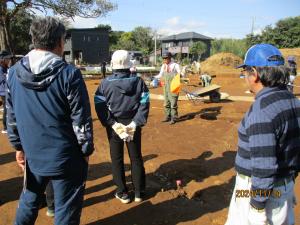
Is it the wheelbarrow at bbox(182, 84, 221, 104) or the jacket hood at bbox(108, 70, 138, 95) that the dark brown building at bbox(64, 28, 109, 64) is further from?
the jacket hood at bbox(108, 70, 138, 95)

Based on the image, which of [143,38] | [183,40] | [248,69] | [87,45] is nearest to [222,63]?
[87,45]

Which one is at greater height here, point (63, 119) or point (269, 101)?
point (269, 101)

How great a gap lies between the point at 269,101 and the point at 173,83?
676 centimetres

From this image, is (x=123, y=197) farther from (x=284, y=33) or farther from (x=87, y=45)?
(x=87, y=45)

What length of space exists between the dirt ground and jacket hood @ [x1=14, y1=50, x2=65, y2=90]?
193 centimetres

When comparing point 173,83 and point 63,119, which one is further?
point 173,83

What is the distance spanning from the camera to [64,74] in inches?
97.7

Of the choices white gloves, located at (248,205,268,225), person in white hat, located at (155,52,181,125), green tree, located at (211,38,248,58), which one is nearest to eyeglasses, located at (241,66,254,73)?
white gloves, located at (248,205,268,225)

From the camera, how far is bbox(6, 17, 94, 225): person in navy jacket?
2475mm

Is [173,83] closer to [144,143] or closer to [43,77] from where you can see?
[144,143]

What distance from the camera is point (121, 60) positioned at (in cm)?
392

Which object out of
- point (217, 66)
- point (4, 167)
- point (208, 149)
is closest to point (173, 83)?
point (208, 149)

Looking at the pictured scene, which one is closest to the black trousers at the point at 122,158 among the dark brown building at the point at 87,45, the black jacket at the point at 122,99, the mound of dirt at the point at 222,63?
the black jacket at the point at 122,99

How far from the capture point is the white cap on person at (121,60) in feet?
12.9
